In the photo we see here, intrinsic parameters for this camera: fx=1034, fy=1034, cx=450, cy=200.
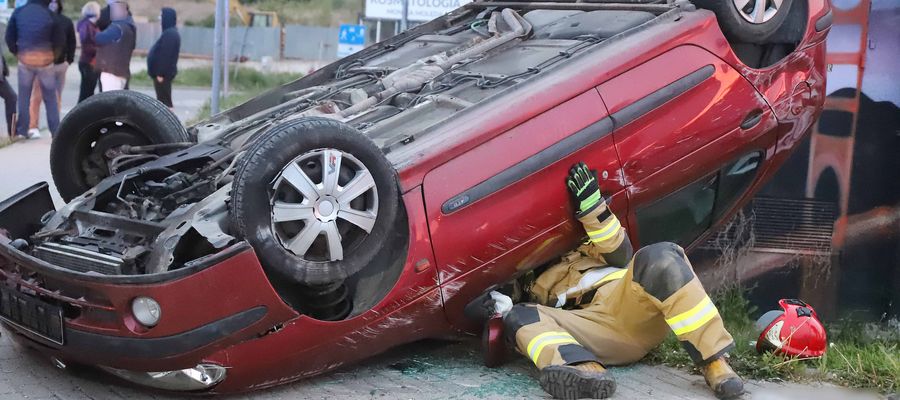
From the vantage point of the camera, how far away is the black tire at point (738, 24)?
15.8 ft

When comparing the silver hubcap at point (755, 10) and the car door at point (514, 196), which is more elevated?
the silver hubcap at point (755, 10)

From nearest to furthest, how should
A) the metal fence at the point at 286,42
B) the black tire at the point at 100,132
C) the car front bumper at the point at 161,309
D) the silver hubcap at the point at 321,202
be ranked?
1. the car front bumper at the point at 161,309
2. the silver hubcap at the point at 321,202
3. the black tire at the point at 100,132
4. the metal fence at the point at 286,42

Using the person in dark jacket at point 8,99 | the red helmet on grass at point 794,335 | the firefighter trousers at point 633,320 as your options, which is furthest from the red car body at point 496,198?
the person in dark jacket at point 8,99

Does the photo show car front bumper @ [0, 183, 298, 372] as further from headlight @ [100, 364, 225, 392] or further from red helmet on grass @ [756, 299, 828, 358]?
red helmet on grass @ [756, 299, 828, 358]

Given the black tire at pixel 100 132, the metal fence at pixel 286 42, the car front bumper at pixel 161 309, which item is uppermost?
the black tire at pixel 100 132

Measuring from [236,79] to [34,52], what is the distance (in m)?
12.7

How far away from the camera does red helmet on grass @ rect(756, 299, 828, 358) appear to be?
4527 millimetres

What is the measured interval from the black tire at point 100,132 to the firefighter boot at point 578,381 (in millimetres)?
2156

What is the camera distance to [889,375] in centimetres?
444

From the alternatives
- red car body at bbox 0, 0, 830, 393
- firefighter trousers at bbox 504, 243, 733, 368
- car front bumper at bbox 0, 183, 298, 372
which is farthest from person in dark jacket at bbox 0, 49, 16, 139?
firefighter trousers at bbox 504, 243, 733, 368

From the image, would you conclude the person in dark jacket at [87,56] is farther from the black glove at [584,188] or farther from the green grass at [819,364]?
the green grass at [819,364]

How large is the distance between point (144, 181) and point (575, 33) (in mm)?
2159

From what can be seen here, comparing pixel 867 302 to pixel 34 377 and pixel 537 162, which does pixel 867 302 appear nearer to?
pixel 537 162

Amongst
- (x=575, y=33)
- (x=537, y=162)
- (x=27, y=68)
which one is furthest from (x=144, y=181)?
(x=27, y=68)
